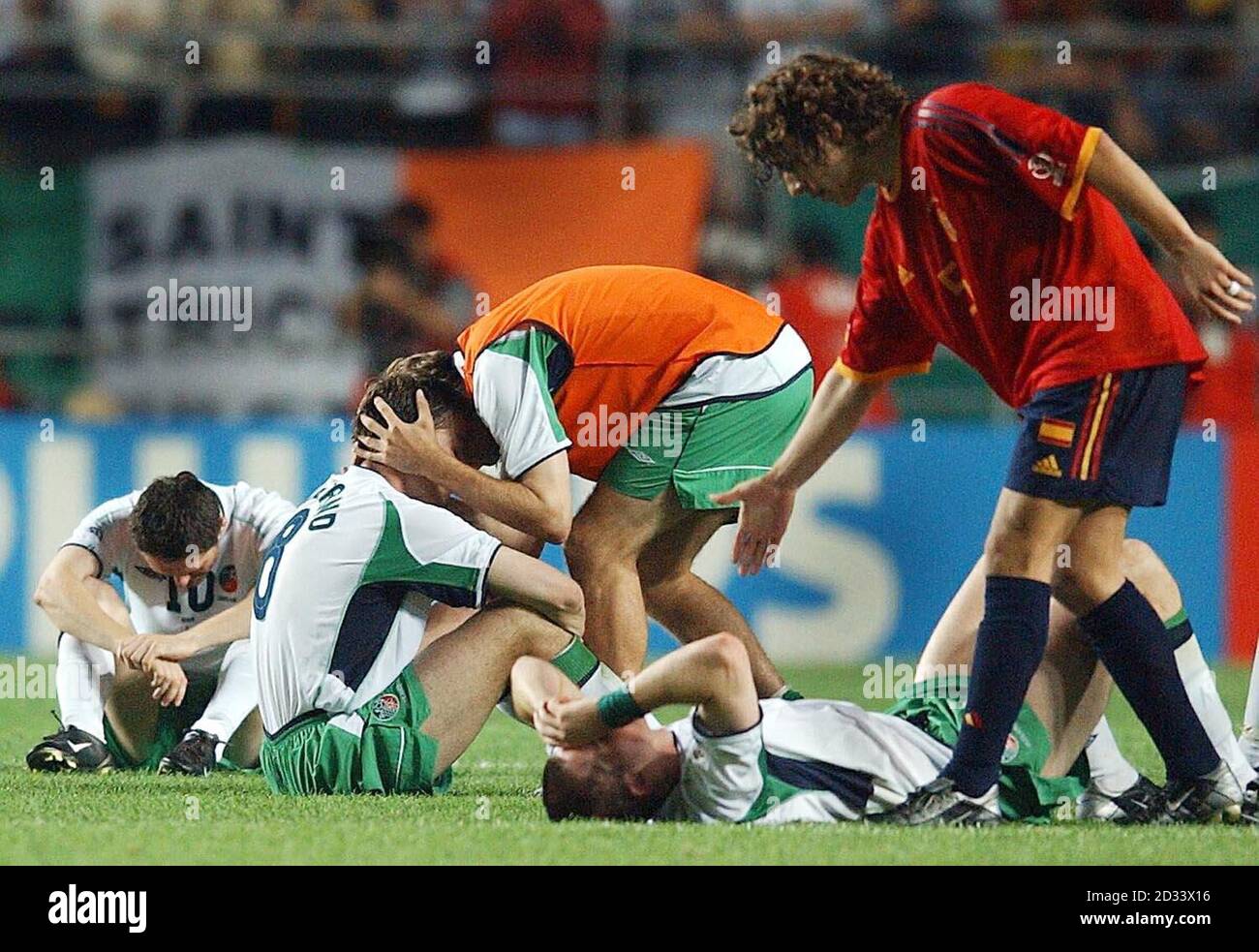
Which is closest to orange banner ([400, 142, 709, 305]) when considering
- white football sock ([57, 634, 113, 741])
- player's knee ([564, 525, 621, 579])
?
white football sock ([57, 634, 113, 741])

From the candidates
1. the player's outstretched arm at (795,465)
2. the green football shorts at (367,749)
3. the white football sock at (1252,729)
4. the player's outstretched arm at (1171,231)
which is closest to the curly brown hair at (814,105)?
the player's outstretched arm at (1171,231)

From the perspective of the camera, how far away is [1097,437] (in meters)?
4.08

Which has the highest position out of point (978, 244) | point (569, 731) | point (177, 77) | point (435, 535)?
point (177, 77)

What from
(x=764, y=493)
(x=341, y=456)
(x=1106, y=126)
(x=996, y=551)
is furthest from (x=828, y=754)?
A: (x=1106, y=126)

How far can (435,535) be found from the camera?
4.51 metres

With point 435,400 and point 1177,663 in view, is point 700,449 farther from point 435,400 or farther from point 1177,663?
point 1177,663

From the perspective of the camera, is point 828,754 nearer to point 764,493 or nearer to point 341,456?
point 764,493

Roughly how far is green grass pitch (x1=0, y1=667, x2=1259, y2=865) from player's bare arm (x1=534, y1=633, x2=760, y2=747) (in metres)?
0.22

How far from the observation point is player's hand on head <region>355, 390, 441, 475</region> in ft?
15.5

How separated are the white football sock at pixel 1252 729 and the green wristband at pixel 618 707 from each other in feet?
5.41

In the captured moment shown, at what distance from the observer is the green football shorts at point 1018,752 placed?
14.1 feet

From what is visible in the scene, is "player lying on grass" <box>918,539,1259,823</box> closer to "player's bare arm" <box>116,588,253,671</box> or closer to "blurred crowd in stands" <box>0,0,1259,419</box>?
"player's bare arm" <box>116,588,253,671</box>

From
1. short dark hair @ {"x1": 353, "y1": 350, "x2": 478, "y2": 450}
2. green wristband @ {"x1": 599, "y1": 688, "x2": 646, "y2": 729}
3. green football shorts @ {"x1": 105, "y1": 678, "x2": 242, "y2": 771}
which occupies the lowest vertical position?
green football shorts @ {"x1": 105, "y1": 678, "x2": 242, "y2": 771}
